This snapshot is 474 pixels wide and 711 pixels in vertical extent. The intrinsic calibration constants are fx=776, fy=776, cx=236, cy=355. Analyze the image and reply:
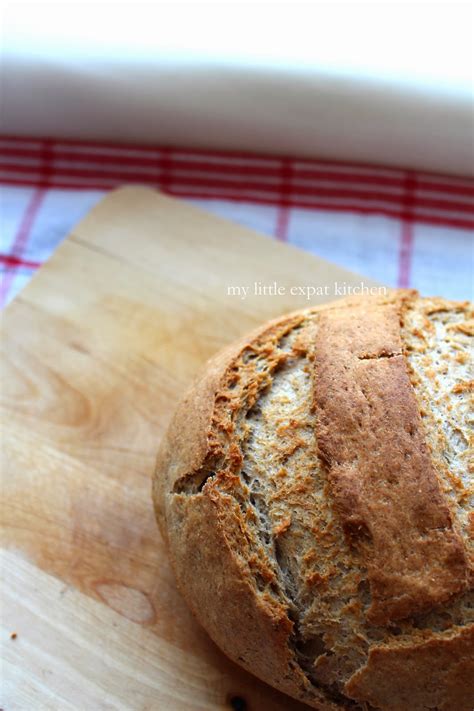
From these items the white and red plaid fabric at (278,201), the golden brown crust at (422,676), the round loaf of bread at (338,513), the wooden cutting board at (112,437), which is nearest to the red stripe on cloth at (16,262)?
the white and red plaid fabric at (278,201)

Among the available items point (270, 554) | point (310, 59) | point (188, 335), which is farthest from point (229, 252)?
point (270, 554)

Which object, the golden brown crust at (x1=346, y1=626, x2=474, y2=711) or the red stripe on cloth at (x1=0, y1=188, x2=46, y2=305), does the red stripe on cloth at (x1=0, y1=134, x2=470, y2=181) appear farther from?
the golden brown crust at (x1=346, y1=626, x2=474, y2=711)

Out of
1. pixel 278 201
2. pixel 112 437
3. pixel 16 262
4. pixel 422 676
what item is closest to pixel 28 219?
pixel 16 262

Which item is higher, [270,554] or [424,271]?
[424,271]

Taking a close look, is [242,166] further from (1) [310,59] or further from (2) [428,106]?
(2) [428,106]

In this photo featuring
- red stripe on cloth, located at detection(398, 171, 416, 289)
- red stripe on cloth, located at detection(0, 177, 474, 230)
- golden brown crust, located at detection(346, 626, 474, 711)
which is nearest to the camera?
golden brown crust, located at detection(346, 626, 474, 711)

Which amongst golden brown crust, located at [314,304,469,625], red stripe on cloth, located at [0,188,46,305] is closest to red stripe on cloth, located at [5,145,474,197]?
red stripe on cloth, located at [0,188,46,305]

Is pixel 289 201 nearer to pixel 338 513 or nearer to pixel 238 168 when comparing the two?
pixel 238 168

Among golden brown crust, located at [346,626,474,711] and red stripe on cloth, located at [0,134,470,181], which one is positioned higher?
red stripe on cloth, located at [0,134,470,181]
